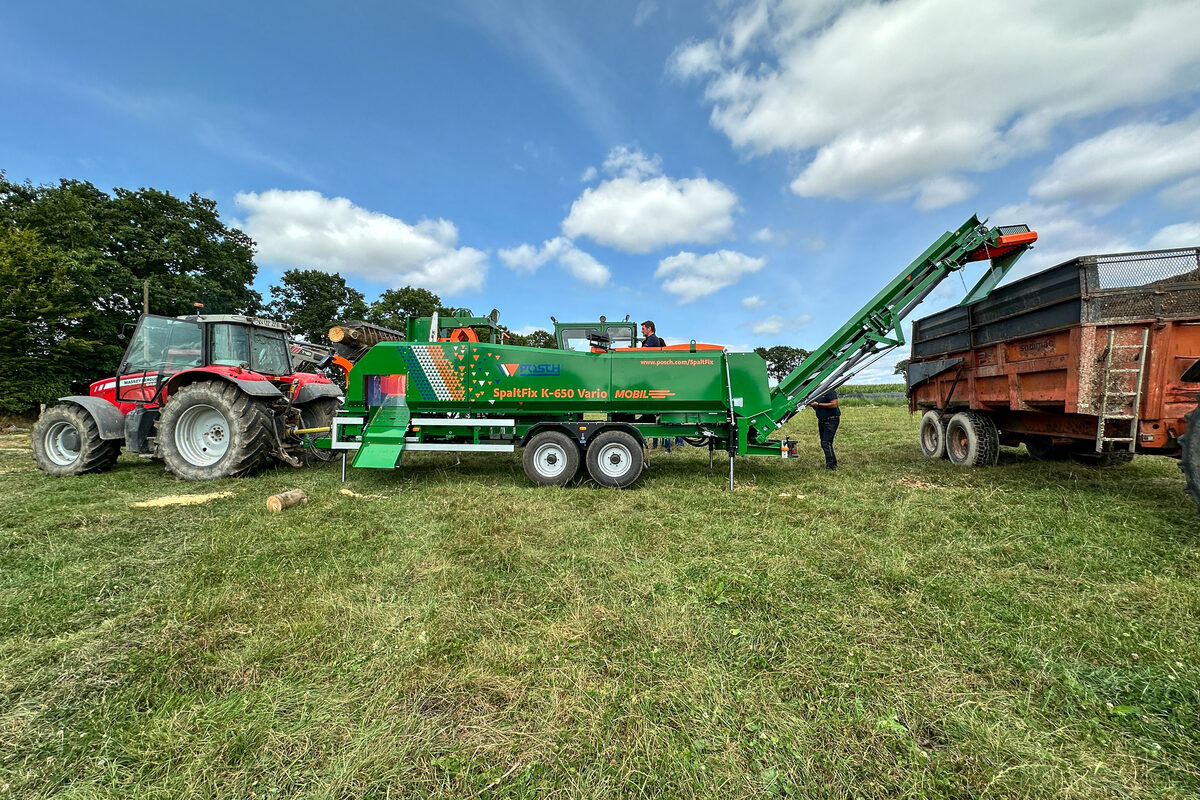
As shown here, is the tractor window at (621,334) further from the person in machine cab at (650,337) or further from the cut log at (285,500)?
the cut log at (285,500)

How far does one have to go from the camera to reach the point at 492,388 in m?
5.91

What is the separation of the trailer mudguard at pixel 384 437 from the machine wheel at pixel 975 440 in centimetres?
817

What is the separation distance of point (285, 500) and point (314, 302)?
3794cm

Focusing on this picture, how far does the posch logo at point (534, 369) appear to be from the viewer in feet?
19.2

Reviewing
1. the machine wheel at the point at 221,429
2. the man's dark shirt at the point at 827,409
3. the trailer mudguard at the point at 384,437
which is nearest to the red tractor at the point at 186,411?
the machine wheel at the point at 221,429

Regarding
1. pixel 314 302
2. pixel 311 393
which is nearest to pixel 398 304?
pixel 314 302

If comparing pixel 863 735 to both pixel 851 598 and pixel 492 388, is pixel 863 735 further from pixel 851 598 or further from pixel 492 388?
pixel 492 388

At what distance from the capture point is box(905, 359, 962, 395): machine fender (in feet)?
24.2

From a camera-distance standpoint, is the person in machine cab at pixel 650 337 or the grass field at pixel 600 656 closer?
the grass field at pixel 600 656

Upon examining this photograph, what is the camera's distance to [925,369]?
315 inches

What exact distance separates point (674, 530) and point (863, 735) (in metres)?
2.34

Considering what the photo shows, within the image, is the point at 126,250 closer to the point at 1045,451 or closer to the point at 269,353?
the point at 269,353

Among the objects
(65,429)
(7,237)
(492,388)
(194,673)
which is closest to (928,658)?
(194,673)

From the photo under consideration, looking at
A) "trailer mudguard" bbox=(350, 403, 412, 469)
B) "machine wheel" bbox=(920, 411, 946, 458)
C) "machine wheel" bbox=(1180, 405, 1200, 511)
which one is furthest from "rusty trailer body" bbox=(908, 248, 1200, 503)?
"trailer mudguard" bbox=(350, 403, 412, 469)
